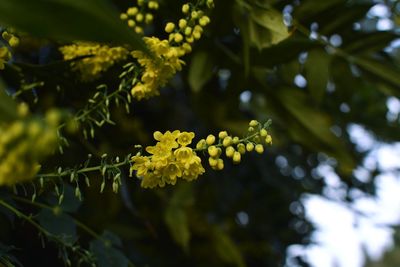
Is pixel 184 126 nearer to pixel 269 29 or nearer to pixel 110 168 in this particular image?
pixel 269 29

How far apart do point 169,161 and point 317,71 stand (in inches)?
21.3

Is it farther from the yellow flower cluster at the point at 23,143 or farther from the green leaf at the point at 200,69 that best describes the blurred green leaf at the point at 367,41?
the yellow flower cluster at the point at 23,143

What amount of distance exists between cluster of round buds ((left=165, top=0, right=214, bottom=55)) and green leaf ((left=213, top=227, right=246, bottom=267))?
2.23ft

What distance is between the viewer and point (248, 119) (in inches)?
56.9

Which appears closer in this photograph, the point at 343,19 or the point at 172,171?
the point at 172,171

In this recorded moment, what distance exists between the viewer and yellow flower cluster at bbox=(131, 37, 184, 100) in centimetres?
69

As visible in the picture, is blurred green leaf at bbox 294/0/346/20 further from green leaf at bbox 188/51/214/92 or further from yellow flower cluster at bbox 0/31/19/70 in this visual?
yellow flower cluster at bbox 0/31/19/70

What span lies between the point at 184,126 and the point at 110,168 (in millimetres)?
981

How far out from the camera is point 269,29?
0.88m

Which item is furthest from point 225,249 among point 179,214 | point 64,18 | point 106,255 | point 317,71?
point 64,18

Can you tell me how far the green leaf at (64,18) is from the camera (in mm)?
426

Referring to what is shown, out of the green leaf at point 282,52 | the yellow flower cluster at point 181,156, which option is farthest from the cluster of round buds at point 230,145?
the green leaf at point 282,52

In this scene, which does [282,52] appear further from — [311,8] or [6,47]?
[6,47]

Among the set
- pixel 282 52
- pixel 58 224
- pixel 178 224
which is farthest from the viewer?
pixel 178 224
